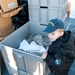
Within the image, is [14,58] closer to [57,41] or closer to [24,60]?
[24,60]

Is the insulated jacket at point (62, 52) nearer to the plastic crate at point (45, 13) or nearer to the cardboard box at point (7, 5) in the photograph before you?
the plastic crate at point (45, 13)

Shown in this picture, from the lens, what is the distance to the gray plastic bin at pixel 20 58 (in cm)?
99

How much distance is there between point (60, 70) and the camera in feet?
3.36

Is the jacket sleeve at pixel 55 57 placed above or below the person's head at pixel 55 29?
below

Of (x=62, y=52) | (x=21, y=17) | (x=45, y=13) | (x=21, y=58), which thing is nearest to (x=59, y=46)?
(x=62, y=52)

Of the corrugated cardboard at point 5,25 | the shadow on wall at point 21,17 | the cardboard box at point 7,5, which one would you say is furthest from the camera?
the shadow on wall at point 21,17

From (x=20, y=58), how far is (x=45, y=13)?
25.3 inches

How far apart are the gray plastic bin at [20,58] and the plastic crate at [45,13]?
0.09 m

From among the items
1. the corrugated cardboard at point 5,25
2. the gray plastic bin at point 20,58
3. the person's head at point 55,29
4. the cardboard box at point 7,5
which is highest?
the cardboard box at point 7,5

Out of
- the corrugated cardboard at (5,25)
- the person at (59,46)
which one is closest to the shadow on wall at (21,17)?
the corrugated cardboard at (5,25)

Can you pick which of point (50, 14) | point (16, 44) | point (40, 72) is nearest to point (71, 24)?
point (50, 14)

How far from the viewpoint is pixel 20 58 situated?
41.3 inches

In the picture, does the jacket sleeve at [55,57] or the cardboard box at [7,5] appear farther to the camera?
the cardboard box at [7,5]

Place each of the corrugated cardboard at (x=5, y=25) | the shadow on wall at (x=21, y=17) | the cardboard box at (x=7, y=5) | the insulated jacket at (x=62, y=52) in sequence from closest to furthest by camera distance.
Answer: the insulated jacket at (x=62, y=52) → the cardboard box at (x=7, y=5) → the corrugated cardboard at (x=5, y=25) → the shadow on wall at (x=21, y=17)
